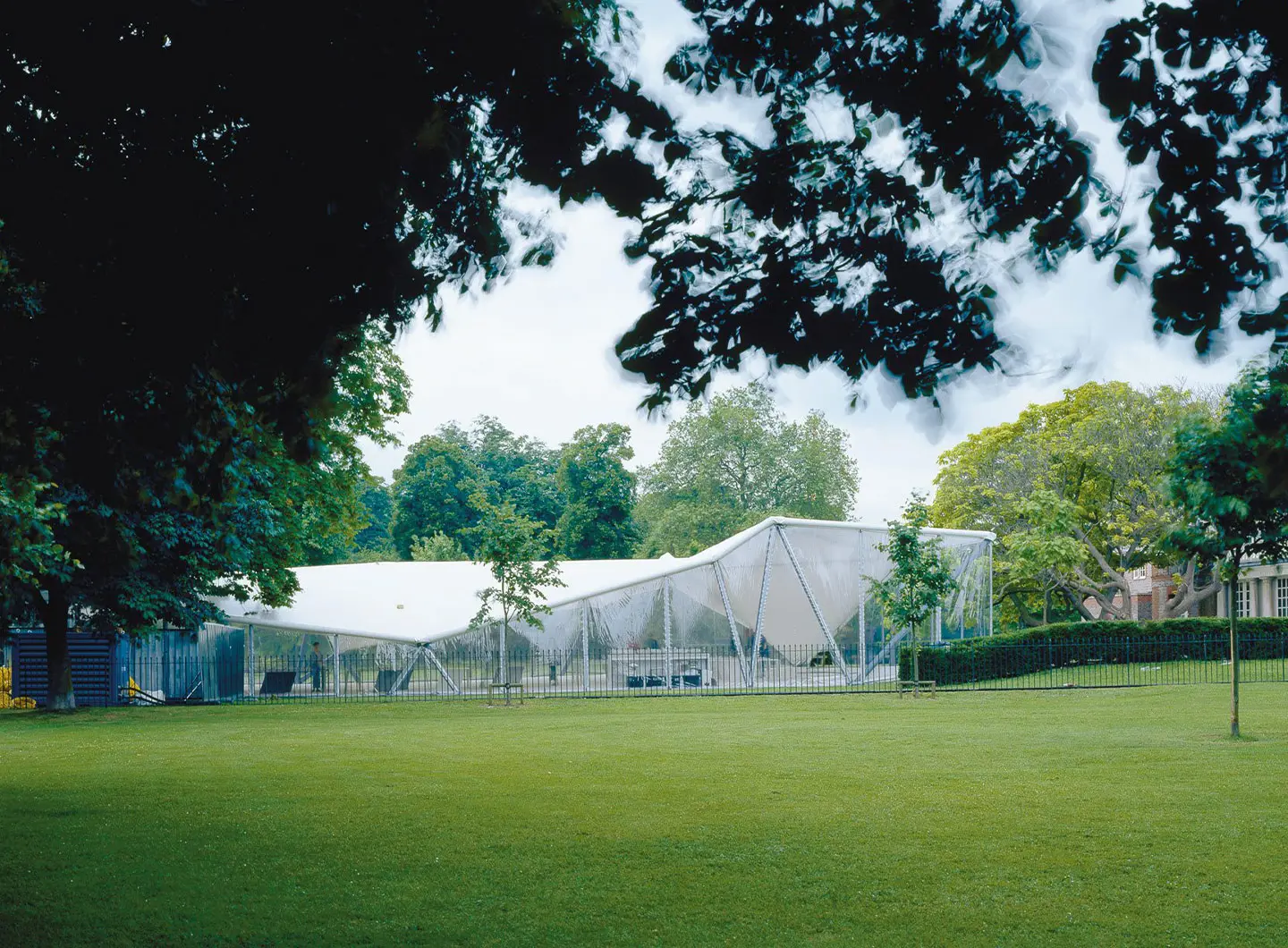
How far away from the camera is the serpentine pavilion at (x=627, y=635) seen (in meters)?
31.2

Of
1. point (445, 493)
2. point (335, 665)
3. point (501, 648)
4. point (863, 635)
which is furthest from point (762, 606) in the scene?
point (445, 493)

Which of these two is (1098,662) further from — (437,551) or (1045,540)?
(437,551)

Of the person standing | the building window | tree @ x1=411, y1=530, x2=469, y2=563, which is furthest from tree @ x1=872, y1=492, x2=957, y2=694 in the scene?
tree @ x1=411, y1=530, x2=469, y2=563

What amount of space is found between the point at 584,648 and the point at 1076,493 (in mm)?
20745

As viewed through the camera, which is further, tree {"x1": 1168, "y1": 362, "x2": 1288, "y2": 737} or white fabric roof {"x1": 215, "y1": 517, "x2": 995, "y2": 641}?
white fabric roof {"x1": 215, "y1": 517, "x2": 995, "y2": 641}

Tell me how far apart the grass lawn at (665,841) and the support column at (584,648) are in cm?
1463

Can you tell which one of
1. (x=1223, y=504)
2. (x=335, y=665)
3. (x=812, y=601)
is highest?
(x=1223, y=504)

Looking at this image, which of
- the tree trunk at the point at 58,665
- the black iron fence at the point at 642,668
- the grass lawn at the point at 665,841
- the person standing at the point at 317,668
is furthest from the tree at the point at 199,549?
the grass lawn at the point at 665,841

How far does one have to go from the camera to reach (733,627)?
32125 mm

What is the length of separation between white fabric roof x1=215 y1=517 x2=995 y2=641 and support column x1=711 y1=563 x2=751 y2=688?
1.91ft

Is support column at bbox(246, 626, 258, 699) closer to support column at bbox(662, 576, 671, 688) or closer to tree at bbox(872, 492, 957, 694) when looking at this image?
support column at bbox(662, 576, 671, 688)

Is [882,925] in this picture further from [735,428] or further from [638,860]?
[735,428]

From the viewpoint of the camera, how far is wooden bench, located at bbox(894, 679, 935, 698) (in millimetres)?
25373

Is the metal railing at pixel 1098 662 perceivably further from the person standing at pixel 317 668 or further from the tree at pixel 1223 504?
the person standing at pixel 317 668
